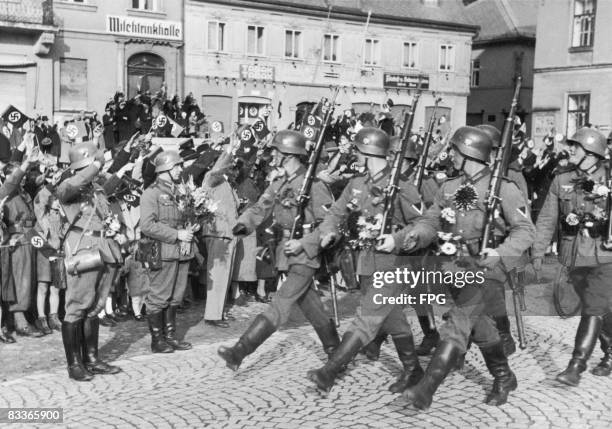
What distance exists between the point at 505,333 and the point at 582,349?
0.95 meters

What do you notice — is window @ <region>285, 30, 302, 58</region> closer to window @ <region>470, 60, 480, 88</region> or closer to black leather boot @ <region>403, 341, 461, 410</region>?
window @ <region>470, 60, 480, 88</region>

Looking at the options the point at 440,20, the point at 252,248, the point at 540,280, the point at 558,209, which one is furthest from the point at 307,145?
the point at 440,20

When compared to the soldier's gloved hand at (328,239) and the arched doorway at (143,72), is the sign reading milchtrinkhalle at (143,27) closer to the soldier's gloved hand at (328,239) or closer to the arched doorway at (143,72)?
the arched doorway at (143,72)

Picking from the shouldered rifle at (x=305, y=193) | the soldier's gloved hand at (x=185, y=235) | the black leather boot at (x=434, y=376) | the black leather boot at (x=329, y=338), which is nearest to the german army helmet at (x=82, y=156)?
the soldier's gloved hand at (x=185, y=235)

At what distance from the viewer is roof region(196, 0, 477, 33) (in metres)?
32.8

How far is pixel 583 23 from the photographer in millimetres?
31188

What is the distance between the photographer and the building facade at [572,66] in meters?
30.4

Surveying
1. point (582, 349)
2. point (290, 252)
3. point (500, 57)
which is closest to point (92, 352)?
point (290, 252)

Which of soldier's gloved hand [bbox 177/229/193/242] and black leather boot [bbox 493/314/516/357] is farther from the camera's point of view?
soldier's gloved hand [bbox 177/229/193/242]

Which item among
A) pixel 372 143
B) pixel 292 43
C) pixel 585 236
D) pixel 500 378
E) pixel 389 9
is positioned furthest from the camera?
pixel 389 9

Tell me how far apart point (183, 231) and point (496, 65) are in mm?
38026

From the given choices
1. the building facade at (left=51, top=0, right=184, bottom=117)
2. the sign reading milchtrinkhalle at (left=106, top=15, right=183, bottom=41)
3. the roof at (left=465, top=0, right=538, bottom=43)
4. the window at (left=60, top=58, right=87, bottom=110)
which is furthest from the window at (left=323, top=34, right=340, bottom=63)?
the roof at (left=465, top=0, right=538, bottom=43)

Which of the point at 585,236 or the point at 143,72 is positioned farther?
the point at 143,72

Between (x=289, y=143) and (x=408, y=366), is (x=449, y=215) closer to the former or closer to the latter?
(x=408, y=366)
